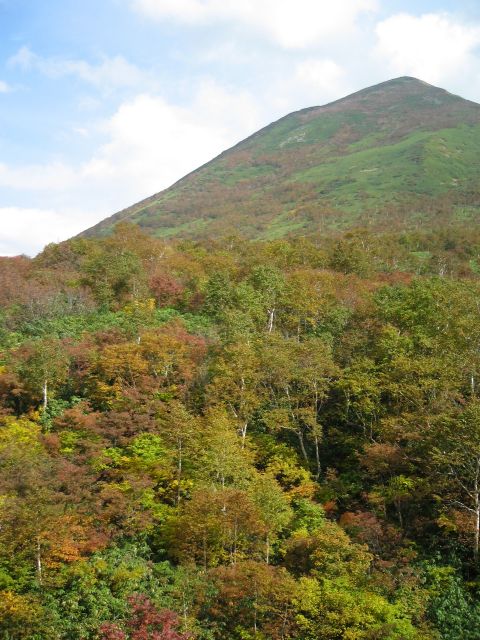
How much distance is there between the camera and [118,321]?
44.1 m

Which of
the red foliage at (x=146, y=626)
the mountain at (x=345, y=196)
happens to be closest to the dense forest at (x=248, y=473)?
the red foliage at (x=146, y=626)

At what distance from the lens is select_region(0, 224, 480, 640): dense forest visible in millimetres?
19094

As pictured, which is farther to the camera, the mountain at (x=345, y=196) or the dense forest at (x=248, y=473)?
the mountain at (x=345, y=196)

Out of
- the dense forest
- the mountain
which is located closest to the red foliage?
the dense forest

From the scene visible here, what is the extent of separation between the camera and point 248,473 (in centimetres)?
2488

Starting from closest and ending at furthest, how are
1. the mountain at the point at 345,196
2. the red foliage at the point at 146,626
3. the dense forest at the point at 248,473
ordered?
the red foliage at the point at 146,626 → the dense forest at the point at 248,473 → the mountain at the point at 345,196

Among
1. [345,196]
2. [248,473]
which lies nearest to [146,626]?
[248,473]

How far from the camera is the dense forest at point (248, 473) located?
19094 millimetres

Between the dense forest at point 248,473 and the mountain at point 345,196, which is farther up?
the mountain at point 345,196

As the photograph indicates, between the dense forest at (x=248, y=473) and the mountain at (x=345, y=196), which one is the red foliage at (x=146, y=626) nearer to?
the dense forest at (x=248, y=473)

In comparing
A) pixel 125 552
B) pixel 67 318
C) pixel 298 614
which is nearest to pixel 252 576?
pixel 298 614

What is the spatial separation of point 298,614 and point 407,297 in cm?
2446

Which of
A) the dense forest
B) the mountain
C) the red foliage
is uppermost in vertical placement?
the mountain

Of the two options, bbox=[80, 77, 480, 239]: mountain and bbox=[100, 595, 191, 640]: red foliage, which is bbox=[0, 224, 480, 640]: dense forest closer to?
bbox=[100, 595, 191, 640]: red foliage
